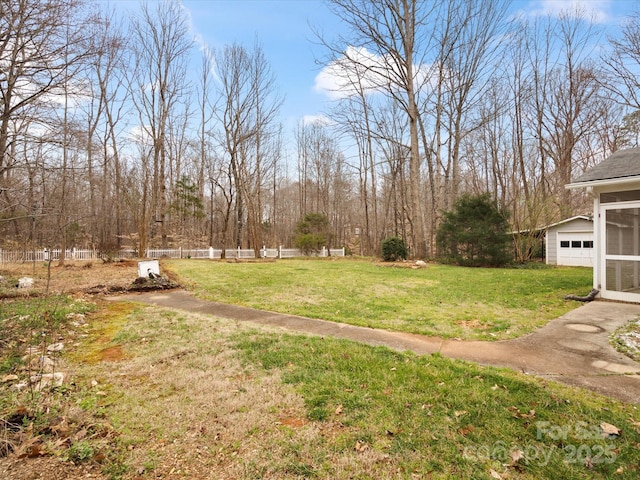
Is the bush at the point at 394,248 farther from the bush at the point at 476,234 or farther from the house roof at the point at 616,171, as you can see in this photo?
the house roof at the point at 616,171

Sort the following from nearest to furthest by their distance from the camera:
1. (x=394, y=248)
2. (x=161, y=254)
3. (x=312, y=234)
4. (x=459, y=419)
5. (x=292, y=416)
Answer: (x=459, y=419) → (x=292, y=416) → (x=394, y=248) → (x=161, y=254) → (x=312, y=234)

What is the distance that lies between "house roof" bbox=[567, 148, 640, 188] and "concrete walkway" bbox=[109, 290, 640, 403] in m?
2.49

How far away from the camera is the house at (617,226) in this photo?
613 centimetres

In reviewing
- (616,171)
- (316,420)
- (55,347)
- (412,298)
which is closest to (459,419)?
(316,420)

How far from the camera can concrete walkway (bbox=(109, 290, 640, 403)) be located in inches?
115

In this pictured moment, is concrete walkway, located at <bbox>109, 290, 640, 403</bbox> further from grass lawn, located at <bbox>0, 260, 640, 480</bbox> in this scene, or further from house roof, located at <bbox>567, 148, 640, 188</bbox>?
house roof, located at <bbox>567, 148, 640, 188</bbox>

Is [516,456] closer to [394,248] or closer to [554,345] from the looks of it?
[554,345]

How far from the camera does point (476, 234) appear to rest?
14.1 m

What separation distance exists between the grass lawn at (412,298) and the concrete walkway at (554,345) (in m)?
0.31

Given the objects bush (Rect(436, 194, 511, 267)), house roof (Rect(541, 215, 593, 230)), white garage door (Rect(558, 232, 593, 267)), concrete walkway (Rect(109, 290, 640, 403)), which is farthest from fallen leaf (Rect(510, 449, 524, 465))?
white garage door (Rect(558, 232, 593, 267))

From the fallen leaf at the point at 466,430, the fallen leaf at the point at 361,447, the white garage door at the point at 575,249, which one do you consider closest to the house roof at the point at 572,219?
the white garage door at the point at 575,249

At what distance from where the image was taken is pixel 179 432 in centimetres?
219

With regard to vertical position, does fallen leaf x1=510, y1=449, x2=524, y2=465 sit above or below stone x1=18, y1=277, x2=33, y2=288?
below

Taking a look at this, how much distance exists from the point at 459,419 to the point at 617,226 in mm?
6775
